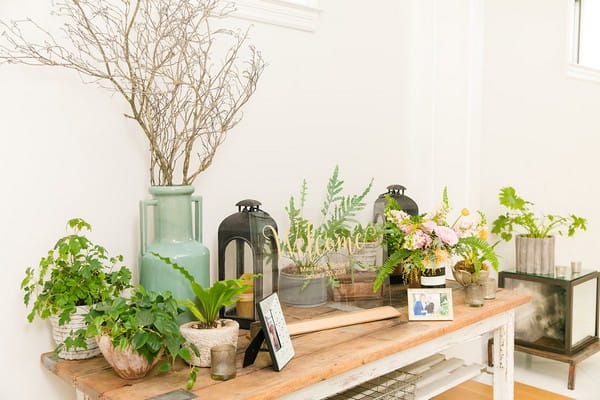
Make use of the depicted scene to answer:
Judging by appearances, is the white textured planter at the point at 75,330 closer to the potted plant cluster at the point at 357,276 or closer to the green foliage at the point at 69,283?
the green foliage at the point at 69,283

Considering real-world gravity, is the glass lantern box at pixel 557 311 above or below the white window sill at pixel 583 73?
below

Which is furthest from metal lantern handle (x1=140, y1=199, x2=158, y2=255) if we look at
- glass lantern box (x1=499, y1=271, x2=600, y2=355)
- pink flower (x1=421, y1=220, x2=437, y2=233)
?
glass lantern box (x1=499, y1=271, x2=600, y2=355)

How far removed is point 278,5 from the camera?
2.31 m

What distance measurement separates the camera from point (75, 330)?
1.59 metres

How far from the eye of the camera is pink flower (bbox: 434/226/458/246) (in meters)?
2.06

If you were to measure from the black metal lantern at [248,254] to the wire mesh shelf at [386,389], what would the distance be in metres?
0.48

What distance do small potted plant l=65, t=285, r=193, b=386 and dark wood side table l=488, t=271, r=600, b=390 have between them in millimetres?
2304

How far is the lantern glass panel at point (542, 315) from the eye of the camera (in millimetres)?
3092

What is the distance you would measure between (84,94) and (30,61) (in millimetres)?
178

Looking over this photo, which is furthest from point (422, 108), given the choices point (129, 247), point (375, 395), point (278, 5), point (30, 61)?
point (30, 61)

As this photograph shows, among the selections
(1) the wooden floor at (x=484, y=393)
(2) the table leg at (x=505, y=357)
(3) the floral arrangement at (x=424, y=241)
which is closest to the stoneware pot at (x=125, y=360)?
(3) the floral arrangement at (x=424, y=241)

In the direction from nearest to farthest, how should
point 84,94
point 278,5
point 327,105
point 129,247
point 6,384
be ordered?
1. point 6,384
2. point 84,94
3. point 129,247
4. point 278,5
5. point 327,105

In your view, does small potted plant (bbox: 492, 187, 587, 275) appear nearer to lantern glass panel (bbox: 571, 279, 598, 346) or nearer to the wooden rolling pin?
lantern glass panel (bbox: 571, 279, 598, 346)

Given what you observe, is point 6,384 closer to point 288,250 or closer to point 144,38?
point 288,250
